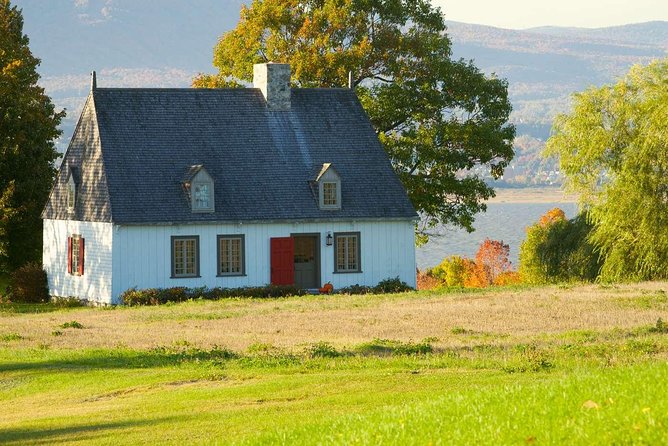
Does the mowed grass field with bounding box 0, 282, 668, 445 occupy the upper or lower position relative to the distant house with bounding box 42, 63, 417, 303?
lower

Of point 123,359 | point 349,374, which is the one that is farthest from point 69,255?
point 349,374

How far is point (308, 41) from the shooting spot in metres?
56.3

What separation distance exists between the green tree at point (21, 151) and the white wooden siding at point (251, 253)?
324 inches

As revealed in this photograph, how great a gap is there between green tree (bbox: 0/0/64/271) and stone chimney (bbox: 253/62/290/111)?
33.7ft

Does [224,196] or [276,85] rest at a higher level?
[276,85]

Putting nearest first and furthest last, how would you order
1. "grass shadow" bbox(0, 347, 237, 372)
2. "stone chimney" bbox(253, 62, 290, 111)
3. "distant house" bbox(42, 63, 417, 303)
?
"grass shadow" bbox(0, 347, 237, 372) → "distant house" bbox(42, 63, 417, 303) → "stone chimney" bbox(253, 62, 290, 111)

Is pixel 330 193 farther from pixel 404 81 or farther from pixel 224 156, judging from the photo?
pixel 404 81

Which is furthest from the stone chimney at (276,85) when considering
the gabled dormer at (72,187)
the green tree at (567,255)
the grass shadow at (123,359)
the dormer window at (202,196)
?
the grass shadow at (123,359)

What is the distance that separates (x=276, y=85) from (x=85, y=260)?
1078 cm

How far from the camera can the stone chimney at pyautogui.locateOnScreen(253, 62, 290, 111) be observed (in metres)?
49.9

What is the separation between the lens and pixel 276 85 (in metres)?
50.1

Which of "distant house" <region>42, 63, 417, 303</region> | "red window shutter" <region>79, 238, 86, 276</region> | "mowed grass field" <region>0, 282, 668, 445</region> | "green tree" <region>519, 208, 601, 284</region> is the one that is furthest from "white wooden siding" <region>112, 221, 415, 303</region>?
"green tree" <region>519, 208, 601, 284</region>

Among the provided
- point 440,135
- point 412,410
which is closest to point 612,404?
point 412,410

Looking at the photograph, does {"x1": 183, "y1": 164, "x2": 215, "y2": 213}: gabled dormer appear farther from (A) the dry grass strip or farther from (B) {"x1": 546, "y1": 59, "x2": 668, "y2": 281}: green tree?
(B) {"x1": 546, "y1": 59, "x2": 668, "y2": 281}: green tree
